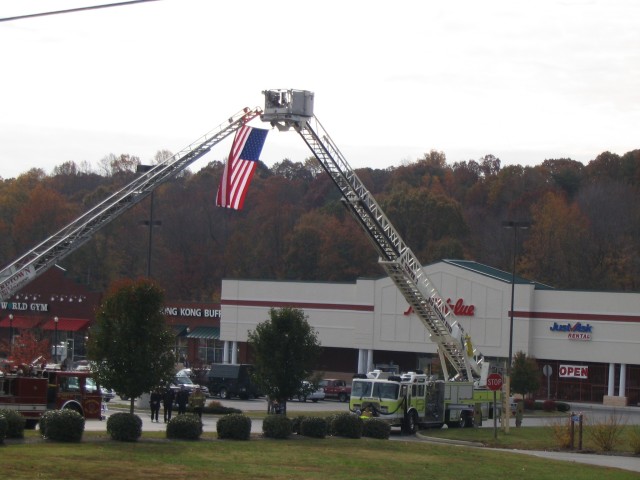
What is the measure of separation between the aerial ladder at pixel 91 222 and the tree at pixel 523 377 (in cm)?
2732

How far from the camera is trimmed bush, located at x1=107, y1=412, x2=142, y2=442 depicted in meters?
31.1

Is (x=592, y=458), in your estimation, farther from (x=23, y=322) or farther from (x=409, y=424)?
(x=23, y=322)

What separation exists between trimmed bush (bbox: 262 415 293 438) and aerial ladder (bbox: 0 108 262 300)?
11.4 meters

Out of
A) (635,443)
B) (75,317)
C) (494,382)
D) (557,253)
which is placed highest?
(557,253)

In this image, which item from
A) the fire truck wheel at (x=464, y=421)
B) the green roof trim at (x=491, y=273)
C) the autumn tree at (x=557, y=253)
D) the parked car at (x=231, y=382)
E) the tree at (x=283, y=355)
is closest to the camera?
the tree at (x=283, y=355)

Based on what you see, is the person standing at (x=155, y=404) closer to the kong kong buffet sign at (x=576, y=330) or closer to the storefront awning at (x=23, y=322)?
the kong kong buffet sign at (x=576, y=330)

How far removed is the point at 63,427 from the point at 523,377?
128 ft

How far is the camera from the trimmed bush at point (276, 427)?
34781 millimetres

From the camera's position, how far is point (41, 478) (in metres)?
22.6

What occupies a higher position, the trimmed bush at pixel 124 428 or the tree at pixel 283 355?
the tree at pixel 283 355

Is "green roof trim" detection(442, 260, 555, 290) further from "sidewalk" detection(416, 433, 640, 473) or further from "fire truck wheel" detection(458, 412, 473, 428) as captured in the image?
"sidewalk" detection(416, 433, 640, 473)

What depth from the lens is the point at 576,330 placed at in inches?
2864

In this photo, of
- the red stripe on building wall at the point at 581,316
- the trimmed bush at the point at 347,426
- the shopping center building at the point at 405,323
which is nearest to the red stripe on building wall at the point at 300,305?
the shopping center building at the point at 405,323

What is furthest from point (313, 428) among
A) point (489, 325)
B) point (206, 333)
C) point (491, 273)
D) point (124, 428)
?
point (206, 333)
